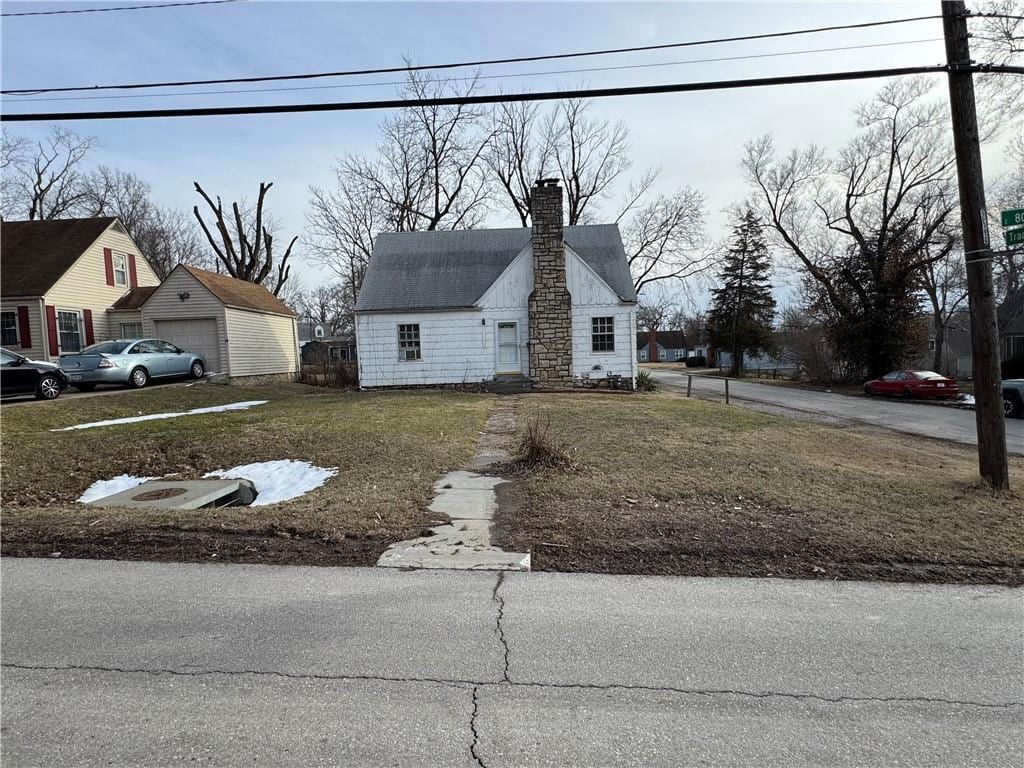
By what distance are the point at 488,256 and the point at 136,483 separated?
17.0 metres

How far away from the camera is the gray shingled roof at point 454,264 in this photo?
21625 millimetres

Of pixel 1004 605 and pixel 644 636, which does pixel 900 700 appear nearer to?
pixel 644 636

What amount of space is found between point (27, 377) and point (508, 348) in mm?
14130

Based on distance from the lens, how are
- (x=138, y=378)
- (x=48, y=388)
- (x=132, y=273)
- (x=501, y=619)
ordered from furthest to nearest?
(x=132, y=273), (x=138, y=378), (x=48, y=388), (x=501, y=619)

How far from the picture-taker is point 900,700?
2.86 meters

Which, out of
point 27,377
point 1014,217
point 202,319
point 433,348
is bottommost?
point 27,377

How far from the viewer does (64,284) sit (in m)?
21.0

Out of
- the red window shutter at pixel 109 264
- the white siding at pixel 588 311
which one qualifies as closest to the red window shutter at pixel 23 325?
the red window shutter at pixel 109 264

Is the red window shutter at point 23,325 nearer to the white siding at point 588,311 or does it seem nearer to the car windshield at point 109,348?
the car windshield at point 109,348

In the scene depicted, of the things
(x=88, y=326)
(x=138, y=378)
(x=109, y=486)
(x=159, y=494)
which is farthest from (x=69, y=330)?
(x=159, y=494)

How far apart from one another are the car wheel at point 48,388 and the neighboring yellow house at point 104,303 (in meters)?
7.01

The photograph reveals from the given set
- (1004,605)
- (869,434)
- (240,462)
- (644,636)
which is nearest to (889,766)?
(644,636)

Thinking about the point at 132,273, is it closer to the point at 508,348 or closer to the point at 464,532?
the point at 508,348

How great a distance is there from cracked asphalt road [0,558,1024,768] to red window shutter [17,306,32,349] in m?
20.9
